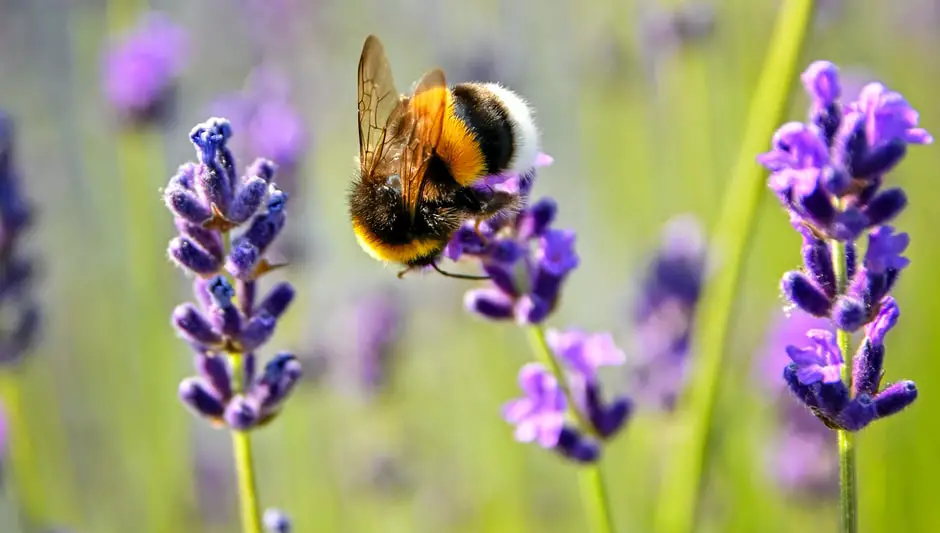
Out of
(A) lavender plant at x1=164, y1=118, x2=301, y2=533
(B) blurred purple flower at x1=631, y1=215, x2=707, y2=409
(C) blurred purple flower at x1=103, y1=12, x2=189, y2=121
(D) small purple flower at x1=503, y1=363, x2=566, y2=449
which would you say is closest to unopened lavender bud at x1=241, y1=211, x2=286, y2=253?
(A) lavender plant at x1=164, y1=118, x2=301, y2=533

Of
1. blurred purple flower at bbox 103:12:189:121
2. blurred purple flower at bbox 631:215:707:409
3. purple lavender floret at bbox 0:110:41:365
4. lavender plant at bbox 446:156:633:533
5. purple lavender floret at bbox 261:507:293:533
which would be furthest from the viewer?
blurred purple flower at bbox 103:12:189:121

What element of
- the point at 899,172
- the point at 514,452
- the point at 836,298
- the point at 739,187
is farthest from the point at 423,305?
the point at 836,298

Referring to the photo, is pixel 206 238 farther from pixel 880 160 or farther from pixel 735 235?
pixel 735 235

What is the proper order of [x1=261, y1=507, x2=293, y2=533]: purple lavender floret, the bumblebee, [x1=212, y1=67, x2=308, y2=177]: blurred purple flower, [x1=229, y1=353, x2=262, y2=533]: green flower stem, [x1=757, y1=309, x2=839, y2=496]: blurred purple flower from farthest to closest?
[x1=212, y1=67, x2=308, y2=177]: blurred purple flower → [x1=757, y1=309, x2=839, y2=496]: blurred purple flower → the bumblebee → [x1=261, y1=507, x2=293, y2=533]: purple lavender floret → [x1=229, y1=353, x2=262, y2=533]: green flower stem

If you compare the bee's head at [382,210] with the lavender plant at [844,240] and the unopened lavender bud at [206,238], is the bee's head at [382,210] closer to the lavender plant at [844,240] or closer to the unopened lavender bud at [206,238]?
the unopened lavender bud at [206,238]

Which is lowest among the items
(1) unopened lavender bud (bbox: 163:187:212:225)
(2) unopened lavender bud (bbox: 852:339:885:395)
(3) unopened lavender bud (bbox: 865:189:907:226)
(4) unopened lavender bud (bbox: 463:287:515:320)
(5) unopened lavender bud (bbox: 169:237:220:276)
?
(4) unopened lavender bud (bbox: 463:287:515:320)

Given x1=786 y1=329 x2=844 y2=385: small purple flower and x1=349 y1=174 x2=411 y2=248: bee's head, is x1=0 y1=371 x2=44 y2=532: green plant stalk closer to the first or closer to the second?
x1=349 y1=174 x2=411 y2=248: bee's head

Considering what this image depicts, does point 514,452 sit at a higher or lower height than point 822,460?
lower

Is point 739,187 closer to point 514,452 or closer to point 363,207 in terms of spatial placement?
point 363,207
